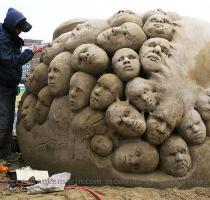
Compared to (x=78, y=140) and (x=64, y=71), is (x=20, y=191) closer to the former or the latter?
(x=78, y=140)

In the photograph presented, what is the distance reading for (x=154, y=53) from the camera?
362cm

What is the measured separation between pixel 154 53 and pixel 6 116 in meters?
2.06

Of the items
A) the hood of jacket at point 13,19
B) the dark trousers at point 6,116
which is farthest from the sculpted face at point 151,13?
the dark trousers at point 6,116

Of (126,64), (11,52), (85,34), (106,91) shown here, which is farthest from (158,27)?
(11,52)

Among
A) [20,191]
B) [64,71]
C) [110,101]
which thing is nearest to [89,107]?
[110,101]

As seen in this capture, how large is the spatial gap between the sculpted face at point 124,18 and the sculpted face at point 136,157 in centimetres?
125

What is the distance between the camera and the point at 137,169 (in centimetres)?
358

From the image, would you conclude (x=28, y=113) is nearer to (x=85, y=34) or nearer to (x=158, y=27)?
(x=85, y=34)

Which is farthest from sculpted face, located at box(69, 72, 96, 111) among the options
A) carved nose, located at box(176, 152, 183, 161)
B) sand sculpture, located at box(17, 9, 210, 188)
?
carved nose, located at box(176, 152, 183, 161)

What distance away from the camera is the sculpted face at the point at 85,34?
393 centimetres

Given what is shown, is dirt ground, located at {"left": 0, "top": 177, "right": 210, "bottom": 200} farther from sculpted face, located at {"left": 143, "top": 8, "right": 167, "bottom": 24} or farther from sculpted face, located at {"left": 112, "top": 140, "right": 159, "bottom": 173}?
sculpted face, located at {"left": 143, "top": 8, "right": 167, "bottom": 24}

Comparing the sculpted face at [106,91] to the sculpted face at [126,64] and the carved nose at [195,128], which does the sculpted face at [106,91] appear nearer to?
the sculpted face at [126,64]

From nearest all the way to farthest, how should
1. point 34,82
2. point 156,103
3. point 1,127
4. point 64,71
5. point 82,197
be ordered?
point 82,197, point 156,103, point 64,71, point 34,82, point 1,127

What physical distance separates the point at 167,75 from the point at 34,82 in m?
1.49
